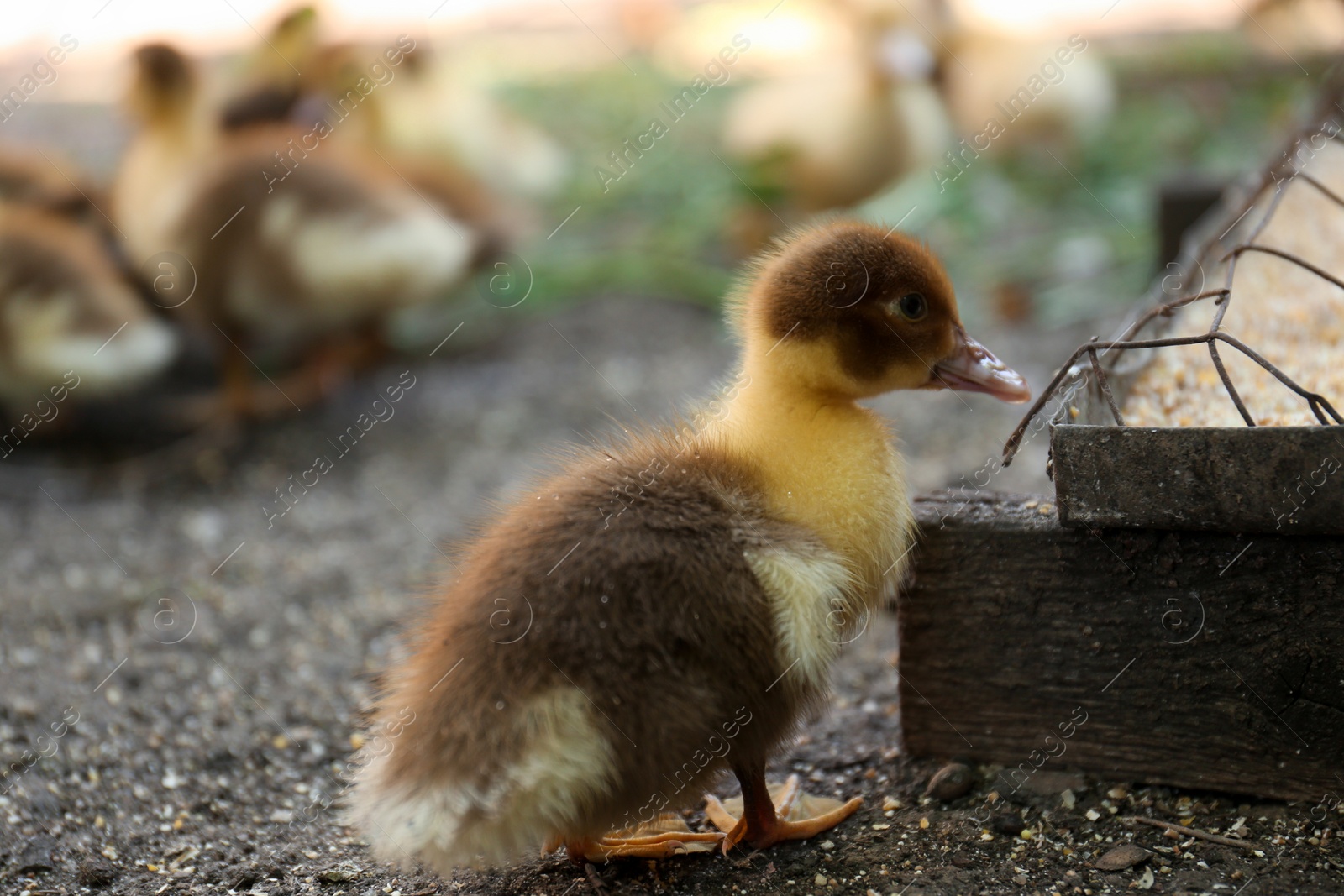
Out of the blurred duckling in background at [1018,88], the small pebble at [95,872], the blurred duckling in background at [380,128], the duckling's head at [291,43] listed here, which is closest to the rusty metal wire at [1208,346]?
the small pebble at [95,872]

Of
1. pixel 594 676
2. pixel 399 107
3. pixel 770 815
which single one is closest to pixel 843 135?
pixel 399 107

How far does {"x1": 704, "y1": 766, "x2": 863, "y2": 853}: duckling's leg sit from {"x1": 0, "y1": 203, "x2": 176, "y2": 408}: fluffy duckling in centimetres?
285

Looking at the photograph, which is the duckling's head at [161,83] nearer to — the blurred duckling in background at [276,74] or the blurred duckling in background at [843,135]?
the blurred duckling in background at [276,74]

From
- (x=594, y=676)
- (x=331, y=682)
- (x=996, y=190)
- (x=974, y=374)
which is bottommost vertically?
(x=996, y=190)

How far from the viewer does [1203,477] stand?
1.51 m

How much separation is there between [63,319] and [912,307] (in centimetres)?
301

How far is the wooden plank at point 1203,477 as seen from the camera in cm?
145

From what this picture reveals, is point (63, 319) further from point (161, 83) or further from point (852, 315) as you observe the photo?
point (852, 315)

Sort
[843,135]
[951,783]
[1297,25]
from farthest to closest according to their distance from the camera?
[1297,25] < [843,135] < [951,783]

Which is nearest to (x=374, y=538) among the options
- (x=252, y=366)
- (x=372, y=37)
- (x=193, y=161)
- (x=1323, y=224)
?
(x=252, y=366)

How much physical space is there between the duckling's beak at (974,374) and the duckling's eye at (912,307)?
8 centimetres

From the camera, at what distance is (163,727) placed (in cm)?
232

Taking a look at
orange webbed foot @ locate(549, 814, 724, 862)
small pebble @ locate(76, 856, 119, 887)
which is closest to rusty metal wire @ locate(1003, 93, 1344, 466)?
orange webbed foot @ locate(549, 814, 724, 862)

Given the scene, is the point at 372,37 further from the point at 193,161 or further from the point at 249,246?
the point at 249,246
